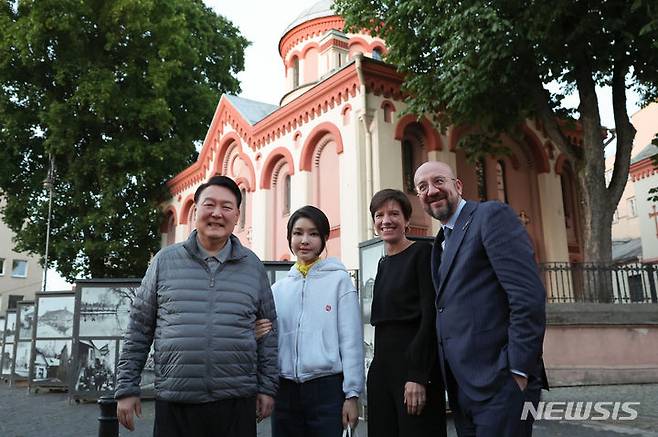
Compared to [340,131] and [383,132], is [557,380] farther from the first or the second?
[340,131]

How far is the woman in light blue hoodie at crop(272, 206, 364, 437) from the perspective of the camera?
3201 millimetres

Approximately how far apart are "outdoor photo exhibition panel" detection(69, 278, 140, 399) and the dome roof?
17516 millimetres

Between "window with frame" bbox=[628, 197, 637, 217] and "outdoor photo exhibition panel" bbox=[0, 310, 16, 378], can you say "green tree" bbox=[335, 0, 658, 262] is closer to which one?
"outdoor photo exhibition panel" bbox=[0, 310, 16, 378]

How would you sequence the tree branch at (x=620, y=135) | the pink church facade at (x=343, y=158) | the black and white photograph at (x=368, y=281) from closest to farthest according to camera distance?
the black and white photograph at (x=368, y=281), the tree branch at (x=620, y=135), the pink church facade at (x=343, y=158)

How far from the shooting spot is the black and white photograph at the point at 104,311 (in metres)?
9.55

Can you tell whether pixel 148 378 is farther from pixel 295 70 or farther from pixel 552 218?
pixel 295 70

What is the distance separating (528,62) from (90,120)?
17.3 metres

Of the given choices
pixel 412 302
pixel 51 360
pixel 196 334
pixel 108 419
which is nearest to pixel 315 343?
pixel 412 302

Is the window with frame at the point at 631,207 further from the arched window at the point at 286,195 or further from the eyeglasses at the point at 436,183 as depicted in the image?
the eyeglasses at the point at 436,183

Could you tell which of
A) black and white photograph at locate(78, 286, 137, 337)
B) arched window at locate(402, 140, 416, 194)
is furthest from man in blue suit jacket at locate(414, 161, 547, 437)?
arched window at locate(402, 140, 416, 194)

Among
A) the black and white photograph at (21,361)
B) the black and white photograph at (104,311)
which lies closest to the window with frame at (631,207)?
the black and white photograph at (104,311)

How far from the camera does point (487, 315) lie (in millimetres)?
2713

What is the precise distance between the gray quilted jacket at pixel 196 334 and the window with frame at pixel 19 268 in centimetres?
4662

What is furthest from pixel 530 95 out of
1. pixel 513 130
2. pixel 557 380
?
pixel 557 380
